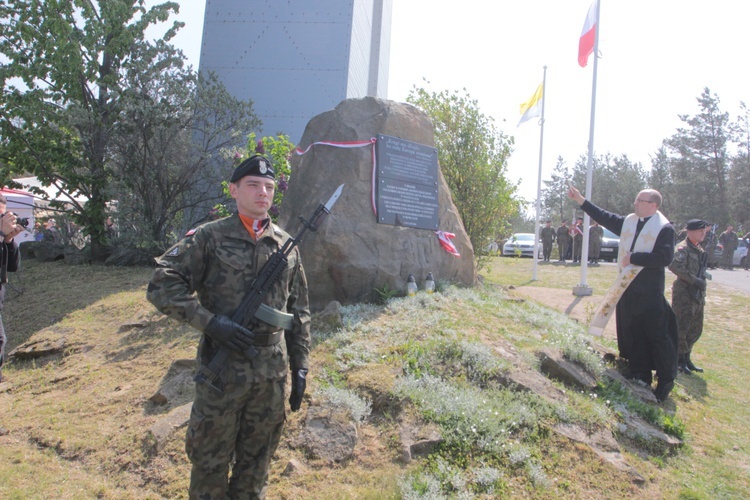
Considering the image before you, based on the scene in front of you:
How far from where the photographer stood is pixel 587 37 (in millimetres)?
10344

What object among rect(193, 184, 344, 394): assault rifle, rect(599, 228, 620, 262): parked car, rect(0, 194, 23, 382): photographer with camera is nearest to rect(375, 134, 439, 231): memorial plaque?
rect(193, 184, 344, 394): assault rifle

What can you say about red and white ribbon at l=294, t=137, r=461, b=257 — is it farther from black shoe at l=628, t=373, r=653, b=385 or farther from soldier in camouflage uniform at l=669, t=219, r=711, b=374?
soldier in camouflage uniform at l=669, t=219, r=711, b=374

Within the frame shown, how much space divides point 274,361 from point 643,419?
3.49 m

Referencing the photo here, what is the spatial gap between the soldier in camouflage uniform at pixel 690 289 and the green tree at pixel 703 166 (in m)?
35.4

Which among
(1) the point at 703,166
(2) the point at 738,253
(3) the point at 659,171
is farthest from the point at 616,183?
(2) the point at 738,253

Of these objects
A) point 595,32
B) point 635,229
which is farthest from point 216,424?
point 595,32

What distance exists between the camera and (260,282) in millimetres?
2531

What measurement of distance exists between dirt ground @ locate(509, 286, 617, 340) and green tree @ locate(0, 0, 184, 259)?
841 cm

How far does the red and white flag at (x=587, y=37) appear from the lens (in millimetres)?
10188

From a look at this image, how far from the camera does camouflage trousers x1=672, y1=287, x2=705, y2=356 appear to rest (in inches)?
242

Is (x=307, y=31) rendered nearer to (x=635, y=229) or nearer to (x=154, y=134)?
(x=154, y=134)

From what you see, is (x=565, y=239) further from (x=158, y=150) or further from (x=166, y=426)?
(x=166, y=426)

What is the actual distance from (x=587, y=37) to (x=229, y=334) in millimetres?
10869

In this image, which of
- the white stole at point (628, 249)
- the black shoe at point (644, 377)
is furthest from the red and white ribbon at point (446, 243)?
the black shoe at point (644, 377)
